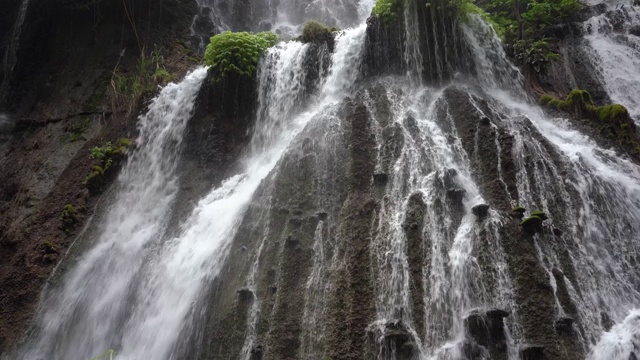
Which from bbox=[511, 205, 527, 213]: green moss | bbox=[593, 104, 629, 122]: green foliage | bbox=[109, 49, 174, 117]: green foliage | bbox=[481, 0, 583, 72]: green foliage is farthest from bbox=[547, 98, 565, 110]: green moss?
bbox=[109, 49, 174, 117]: green foliage

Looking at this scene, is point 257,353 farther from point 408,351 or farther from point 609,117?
point 609,117

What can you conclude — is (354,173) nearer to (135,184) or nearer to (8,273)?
(135,184)

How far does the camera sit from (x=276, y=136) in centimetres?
991

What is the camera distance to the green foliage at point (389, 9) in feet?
32.3

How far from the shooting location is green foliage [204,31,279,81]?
35.3ft

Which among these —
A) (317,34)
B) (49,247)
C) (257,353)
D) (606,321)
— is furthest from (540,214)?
(49,247)

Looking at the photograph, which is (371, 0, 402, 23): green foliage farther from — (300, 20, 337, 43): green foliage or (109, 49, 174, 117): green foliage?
(109, 49, 174, 117): green foliage

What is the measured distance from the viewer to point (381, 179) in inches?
276

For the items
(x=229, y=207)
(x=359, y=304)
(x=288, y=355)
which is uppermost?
(x=229, y=207)

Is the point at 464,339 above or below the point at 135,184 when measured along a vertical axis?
below

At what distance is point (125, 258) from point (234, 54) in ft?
17.1

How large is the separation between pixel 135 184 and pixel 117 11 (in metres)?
7.79

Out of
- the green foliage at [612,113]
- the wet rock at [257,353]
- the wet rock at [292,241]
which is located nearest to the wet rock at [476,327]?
the wet rock at [257,353]

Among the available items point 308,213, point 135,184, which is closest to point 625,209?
Answer: point 308,213
